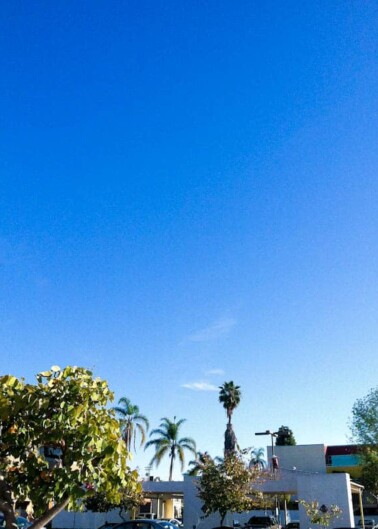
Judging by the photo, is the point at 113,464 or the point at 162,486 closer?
the point at 113,464

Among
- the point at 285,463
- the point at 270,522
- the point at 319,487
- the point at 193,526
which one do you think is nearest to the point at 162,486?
the point at 193,526

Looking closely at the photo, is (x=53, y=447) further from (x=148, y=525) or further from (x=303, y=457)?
(x=303, y=457)

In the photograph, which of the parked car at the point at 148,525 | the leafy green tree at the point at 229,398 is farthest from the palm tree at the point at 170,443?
the parked car at the point at 148,525

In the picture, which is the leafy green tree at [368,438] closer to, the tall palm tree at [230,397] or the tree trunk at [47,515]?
the tall palm tree at [230,397]

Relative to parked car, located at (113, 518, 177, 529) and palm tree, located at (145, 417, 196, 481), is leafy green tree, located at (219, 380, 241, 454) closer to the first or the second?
palm tree, located at (145, 417, 196, 481)

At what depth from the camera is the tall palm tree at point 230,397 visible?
2372 inches

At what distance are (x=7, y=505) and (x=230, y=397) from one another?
5446cm

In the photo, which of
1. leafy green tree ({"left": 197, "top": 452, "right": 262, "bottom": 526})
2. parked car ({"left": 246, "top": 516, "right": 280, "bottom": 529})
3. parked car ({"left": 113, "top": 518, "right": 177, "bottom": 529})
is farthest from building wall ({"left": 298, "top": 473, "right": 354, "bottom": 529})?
parked car ({"left": 113, "top": 518, "right": 177, "bottom": 529})

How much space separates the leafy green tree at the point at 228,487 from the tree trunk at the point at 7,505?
2586 cm

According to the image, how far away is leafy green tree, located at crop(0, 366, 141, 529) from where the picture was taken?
25.3 feet

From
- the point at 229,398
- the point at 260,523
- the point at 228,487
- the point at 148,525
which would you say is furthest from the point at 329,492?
the point at 229,398

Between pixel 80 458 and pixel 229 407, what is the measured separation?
180ft

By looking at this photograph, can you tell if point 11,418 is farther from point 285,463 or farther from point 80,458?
point 285,463

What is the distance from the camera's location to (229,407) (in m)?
60.4
